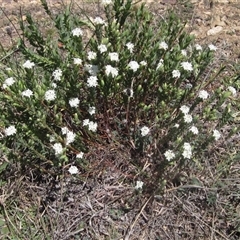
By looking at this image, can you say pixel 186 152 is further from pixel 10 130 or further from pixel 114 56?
pixel 10 130

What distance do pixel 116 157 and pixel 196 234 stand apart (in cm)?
69

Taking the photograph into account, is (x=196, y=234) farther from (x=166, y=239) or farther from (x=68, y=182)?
(x=68, y=182)

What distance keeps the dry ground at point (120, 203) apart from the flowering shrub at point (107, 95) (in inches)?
6.8

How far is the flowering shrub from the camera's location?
86.7 inches

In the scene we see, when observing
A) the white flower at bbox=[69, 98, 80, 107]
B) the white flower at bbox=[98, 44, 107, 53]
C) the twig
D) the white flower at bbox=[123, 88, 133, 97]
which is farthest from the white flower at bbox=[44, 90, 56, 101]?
the twig

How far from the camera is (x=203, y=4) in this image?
3.76 meters

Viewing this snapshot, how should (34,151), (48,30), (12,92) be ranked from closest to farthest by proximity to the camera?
(12,92) < (34,151) < (48,30)

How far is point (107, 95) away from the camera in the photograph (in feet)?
7.60

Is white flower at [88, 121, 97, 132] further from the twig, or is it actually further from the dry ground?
the twig

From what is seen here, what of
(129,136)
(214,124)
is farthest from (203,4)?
(129,136)

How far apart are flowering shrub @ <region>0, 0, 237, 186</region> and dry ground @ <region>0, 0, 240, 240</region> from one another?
17 cm

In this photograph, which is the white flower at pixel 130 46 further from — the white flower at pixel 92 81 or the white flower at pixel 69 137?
→ the white flower at pixel 69 137

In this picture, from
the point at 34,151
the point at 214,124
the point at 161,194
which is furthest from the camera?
the point at 214,124

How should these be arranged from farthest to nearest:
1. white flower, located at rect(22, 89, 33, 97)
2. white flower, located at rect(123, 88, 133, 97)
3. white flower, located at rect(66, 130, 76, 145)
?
white flower, located at rect(123, 88, 133, 97), white flower, located at rect(66, 130, 76, 145), white flower, located at rect(22, 89, 33, 97)
